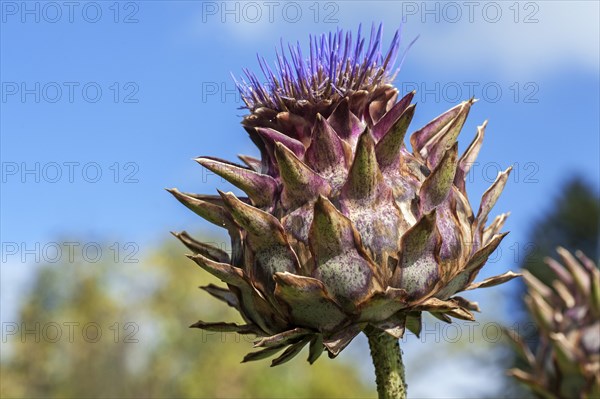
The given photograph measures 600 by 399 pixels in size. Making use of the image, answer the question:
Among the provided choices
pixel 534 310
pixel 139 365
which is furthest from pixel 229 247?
pixel 139 365

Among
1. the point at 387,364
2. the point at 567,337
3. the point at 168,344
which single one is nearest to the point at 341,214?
the point at 387,364

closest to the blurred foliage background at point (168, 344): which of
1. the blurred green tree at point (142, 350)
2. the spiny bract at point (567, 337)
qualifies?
the blurred green tree at point (142, 350)

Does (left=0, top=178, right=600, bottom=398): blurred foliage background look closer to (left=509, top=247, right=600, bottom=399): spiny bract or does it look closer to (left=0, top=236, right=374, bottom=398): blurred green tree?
(left=0, top=236, right=374, bottom=398): blurred green tree

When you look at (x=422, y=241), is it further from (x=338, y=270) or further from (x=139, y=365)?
(x=139, y=365)

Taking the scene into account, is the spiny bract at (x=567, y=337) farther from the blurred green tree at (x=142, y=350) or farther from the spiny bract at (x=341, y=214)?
the blurred green tree at (x=142, y=350)

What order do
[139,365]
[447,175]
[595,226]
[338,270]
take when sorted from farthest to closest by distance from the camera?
[139,365], [595,226], [447,175], [338,270]

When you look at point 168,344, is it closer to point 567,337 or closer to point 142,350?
point 142,350
